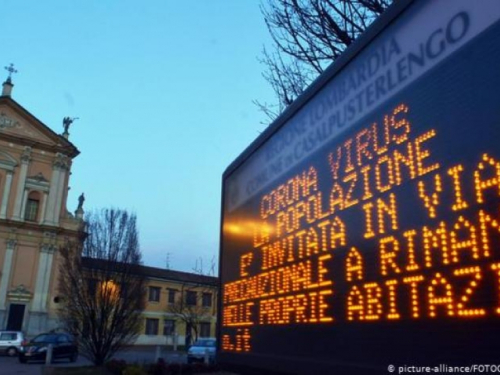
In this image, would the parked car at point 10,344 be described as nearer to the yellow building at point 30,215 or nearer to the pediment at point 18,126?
the yellow building at point 30,215

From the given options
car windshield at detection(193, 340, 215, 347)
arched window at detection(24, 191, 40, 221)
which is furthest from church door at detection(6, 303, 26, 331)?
car windshield at detection(193, 340, 215, 347)

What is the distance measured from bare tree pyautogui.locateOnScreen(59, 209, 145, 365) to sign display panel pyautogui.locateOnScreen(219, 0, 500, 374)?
1316 centimetres

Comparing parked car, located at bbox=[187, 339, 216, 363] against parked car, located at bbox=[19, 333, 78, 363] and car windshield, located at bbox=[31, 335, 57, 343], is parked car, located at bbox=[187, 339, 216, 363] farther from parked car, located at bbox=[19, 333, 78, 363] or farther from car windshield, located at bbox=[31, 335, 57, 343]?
car windshield, located at bbox=[31, 335, 57, 343]

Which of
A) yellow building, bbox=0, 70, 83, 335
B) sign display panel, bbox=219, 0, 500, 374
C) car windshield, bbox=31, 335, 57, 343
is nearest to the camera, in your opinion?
sign display panel, bbox=219, 0, 500, 374

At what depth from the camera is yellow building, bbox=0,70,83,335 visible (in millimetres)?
34500

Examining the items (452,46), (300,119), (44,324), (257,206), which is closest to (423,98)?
(452,46)

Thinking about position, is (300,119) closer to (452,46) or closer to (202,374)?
(452,46)

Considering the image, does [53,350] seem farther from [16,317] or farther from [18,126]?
[18,126]

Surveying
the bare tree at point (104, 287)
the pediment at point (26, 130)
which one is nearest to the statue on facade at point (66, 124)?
the pediment at point (26, 130)

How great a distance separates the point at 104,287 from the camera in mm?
16719

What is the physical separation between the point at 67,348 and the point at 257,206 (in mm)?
22518

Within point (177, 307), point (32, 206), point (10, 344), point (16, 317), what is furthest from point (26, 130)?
point (177, 307)

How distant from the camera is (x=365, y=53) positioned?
11.2ft

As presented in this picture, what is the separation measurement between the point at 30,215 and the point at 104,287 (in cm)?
2369
